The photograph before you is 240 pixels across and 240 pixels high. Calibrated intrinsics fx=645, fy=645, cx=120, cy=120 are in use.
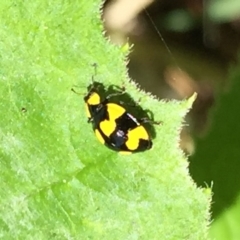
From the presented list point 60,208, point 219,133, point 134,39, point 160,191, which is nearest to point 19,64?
point 60,208

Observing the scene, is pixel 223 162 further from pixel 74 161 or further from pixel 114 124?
pixel 74 161

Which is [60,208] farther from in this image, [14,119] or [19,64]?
[19,64]

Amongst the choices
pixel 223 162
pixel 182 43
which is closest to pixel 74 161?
pixel 223 162

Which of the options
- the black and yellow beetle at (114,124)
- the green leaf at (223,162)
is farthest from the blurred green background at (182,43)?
the black and yellow beetle at (114,124)

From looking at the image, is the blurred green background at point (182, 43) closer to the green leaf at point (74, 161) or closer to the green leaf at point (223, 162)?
the green leaf at point (223, 162)

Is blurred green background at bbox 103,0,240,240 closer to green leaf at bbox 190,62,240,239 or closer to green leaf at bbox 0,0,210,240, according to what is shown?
green leaf at bbox 190,62,240,239

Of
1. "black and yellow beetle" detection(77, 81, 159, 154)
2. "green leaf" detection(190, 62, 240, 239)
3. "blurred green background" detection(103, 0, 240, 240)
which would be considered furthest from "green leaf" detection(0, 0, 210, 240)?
"blurred green background" detection(103, 0, 240, 240)

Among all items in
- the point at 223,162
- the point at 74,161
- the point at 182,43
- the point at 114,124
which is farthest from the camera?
the point at 182,43
